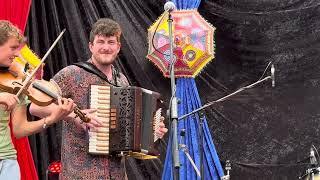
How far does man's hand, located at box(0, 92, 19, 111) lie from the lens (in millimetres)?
3248

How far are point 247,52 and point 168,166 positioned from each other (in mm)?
1346

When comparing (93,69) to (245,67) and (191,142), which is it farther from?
(245,67)

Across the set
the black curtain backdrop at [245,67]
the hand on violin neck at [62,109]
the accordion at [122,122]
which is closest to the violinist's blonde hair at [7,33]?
the hand on violin neck at [62,109]

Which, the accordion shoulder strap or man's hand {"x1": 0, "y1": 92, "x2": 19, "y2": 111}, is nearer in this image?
man's hand {"x1": 0, "y1": 92, "x2": 19, "y2": 111}

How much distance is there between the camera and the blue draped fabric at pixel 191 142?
18.3 ft

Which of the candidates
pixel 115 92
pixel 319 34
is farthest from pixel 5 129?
pixel 319 34

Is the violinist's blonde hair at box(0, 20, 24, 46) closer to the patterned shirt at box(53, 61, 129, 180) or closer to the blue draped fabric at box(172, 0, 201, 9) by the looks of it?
the patterned shirt at box(53, 61, 129, 180)

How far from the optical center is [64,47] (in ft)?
18.3

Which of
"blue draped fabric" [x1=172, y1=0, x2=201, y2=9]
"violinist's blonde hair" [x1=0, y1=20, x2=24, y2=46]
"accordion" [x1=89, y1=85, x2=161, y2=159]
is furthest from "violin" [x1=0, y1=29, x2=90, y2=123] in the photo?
"blue draped fabric" [x1=172, y1=0, x2=201, y2=9]

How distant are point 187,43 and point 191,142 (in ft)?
3.08

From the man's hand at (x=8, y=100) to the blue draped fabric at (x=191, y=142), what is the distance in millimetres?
2484

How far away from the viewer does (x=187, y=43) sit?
557 centimetres

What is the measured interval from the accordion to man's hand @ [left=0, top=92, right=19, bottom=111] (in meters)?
0.63

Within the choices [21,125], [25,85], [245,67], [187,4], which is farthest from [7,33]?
[245,67]
